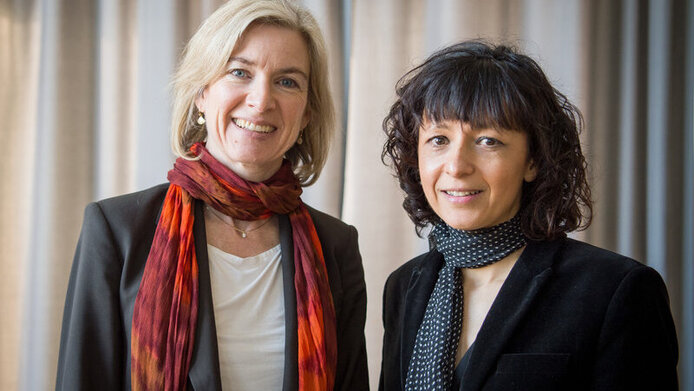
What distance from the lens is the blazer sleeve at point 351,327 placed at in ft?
6.11

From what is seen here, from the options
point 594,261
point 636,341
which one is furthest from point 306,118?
point 636,341

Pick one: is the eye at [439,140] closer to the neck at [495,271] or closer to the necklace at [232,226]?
the neck at [495,271]

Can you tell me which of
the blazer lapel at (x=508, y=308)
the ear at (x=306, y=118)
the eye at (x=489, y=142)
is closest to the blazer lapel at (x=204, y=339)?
the ear at (x=306, y=118)

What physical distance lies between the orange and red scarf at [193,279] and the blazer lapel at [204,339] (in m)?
0.02

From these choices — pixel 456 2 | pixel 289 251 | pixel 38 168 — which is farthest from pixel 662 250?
pixel 38 168

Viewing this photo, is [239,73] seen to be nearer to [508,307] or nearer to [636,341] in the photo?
[508,307]

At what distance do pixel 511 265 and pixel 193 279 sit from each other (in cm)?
82

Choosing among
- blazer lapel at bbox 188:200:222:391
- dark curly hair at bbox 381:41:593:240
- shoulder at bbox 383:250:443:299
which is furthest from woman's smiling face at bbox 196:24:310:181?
shoulder at bbox 383:250:443:299

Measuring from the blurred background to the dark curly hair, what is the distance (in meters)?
1.13

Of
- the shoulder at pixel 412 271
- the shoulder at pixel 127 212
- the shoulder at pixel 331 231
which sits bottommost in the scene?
the shoulder at pixel 412 271

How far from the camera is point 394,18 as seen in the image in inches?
108

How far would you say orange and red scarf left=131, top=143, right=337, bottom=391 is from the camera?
1.58 m

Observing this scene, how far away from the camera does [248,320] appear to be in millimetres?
1712

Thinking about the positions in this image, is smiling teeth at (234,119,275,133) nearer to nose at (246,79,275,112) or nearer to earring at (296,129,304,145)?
nose at (246,79,275,112)
